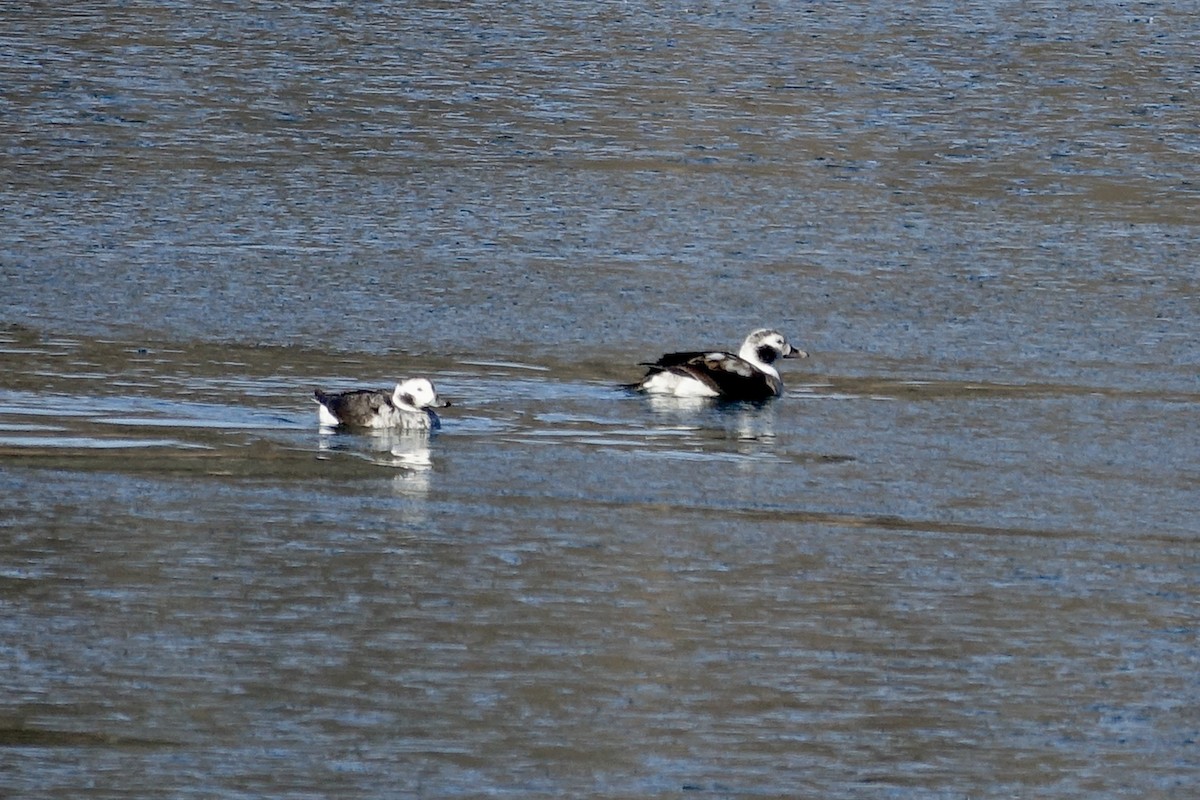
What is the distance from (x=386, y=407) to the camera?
9641 millimetres

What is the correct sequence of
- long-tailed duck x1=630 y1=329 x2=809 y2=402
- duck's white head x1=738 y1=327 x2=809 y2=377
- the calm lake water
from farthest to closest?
A: duck's white head x1=738 y1=327 x2=809 y2=377
long-tailed duck x1=630 y1=329 x2=809 y2=402
the calm lake water

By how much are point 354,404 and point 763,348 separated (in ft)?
7.11

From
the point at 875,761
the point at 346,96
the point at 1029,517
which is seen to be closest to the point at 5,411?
the point at 1029,517

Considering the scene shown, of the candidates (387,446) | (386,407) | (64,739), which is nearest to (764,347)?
(386,407)

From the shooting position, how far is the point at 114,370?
10516mm

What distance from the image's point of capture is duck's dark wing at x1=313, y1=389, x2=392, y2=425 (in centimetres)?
970

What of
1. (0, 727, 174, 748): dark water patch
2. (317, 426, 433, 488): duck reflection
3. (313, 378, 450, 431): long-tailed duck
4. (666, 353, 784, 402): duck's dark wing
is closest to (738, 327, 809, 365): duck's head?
(666, 353, 784, 402): duck's dark wing

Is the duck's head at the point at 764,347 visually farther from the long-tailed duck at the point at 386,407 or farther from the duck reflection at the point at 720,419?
the long-tailed duck at the point at 386,407

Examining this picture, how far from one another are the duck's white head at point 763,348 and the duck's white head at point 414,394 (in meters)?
1.72

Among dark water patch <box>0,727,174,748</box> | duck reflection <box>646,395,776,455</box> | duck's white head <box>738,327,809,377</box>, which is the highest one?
duck's white head <box>738,327,809,377</box>

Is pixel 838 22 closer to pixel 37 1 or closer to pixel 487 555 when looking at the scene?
pixel 37 1

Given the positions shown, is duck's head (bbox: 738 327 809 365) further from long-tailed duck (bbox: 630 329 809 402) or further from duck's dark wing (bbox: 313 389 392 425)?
duck's dark wing (bbox: 313 389 392 425)

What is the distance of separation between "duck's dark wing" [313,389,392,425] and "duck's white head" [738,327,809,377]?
193 cm

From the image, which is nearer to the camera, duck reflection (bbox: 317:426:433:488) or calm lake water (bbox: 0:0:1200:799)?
calm lake water (bbox: 0:0:1200:799)
